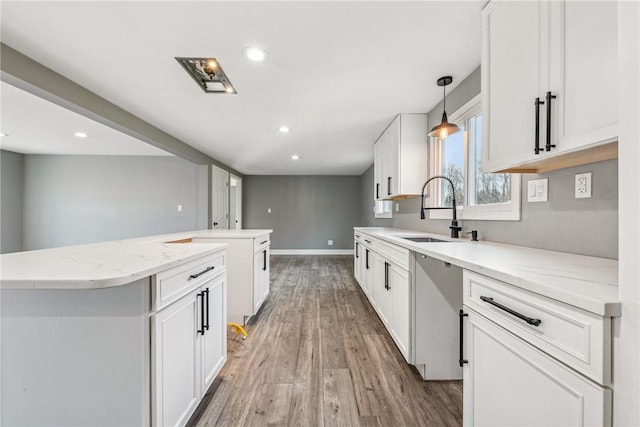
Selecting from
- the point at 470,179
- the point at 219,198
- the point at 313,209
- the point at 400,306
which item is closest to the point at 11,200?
the point at 219,198

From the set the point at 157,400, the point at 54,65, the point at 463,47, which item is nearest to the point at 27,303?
the point at 157,400

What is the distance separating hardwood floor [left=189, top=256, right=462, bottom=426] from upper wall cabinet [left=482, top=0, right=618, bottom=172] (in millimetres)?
1390

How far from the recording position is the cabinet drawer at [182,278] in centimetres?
110

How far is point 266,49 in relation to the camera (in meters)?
1.78

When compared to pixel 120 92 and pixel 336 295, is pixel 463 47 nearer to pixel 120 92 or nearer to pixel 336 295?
pixel 120 92

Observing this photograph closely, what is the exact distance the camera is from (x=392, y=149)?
3.19 meters

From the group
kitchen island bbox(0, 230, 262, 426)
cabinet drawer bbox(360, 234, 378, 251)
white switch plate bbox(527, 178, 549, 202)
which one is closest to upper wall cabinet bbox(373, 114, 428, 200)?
cabinet drawer bbox(360, 234, 378, 251)

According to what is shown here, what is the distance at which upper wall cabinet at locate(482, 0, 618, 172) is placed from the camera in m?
0.88

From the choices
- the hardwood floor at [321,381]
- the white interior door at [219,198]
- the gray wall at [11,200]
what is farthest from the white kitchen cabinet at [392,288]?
the gray wall at [11,200]

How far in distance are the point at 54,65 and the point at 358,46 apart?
219 cm

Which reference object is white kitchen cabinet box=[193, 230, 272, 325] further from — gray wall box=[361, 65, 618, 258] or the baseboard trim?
the baseboard trim

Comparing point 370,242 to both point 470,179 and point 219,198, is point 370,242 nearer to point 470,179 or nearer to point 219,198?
point 470,179

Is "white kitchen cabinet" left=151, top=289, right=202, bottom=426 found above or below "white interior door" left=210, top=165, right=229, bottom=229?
below

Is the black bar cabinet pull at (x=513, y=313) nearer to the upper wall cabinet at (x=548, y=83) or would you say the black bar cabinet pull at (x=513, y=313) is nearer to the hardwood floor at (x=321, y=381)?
the upper wall cabinet at (x=548, y=83)
